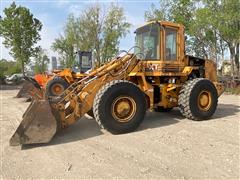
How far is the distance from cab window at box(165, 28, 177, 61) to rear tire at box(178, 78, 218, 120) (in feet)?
2.57

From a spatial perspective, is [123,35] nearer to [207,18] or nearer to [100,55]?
[100,55]

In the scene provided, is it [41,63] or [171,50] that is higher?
[41,63]

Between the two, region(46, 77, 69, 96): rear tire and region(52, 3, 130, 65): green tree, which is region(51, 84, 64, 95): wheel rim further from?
region(52, 3, 130, 65): green tree

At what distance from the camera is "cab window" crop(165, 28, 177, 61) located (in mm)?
7035

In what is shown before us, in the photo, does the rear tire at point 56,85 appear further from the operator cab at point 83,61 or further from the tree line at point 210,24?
the tree line at point 210,24

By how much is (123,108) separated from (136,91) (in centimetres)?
45

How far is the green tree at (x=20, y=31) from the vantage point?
1080 inches

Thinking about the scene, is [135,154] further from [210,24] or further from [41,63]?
[41,63]

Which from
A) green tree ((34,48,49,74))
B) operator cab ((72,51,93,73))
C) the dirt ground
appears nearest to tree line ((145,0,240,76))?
operator cab ((72,51,93,73))

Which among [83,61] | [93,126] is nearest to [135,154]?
[93,126]

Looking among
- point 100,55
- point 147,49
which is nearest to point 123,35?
point 100,55

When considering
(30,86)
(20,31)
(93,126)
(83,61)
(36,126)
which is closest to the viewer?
(36,126)

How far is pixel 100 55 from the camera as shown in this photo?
31703 millimetres

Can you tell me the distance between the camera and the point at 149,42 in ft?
23.5
